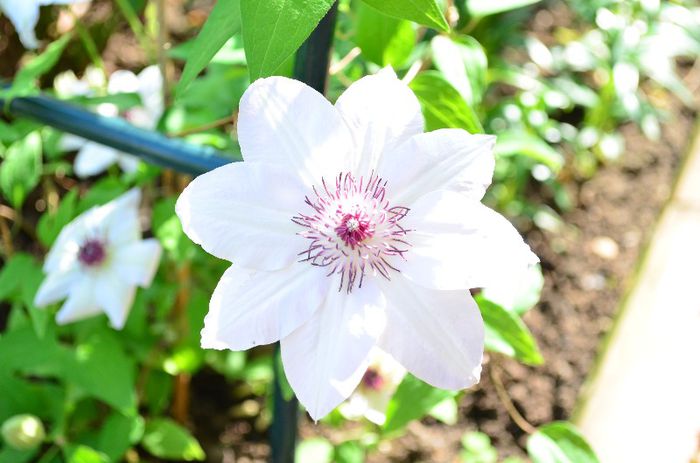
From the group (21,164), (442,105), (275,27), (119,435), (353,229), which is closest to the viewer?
(275,27)

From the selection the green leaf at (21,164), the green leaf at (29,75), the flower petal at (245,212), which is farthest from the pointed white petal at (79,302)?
the flower petal at (245,212)

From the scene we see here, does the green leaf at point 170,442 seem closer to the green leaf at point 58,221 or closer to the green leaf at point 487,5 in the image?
the green leaf at point 58,221

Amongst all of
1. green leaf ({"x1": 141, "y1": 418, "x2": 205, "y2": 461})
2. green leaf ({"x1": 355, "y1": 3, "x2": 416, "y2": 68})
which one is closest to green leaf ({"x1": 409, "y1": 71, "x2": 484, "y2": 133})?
green leaf ({"x1": 355, "y1": 3, "x2": 416, "y2": 68})

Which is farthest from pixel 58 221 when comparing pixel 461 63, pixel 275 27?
pixel 275 27

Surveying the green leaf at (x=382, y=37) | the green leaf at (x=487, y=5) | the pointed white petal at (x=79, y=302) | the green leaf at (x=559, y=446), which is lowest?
the pointed white petal at (x=79, y=302)

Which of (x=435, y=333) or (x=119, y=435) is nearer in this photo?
(x=435, y=333)

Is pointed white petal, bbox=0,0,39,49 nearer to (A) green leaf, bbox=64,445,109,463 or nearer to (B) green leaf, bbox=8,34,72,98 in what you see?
(B) green leaf, bbox=8,34,72,98

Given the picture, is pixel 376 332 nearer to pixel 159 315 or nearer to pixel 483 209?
pixel 483 209

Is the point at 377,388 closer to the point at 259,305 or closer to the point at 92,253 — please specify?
the point at 92,253
